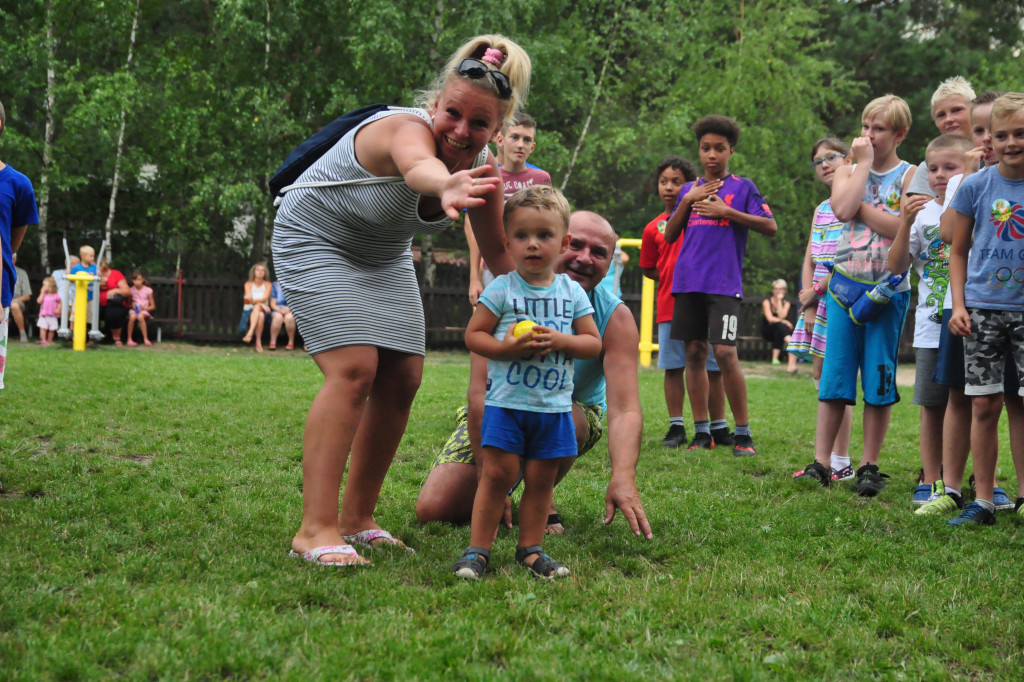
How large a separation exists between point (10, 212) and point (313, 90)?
14.4 meters

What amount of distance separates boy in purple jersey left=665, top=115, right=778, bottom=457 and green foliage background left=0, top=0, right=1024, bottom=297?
11.3 metres

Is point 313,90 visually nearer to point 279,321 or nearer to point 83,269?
point 279,321

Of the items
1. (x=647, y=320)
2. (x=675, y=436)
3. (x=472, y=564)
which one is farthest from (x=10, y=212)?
(x=647, y=320)

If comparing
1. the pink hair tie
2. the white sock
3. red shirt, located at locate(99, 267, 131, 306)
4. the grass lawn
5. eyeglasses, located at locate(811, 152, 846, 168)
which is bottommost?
the grass lawn

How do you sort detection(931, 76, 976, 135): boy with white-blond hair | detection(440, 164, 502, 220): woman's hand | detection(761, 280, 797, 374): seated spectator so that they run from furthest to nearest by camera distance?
detection(761, 280, 797, 374): seated spectator, detection(931, 76, 976, 135): boy with white-blond hair, detection(440, 164, 502, 220): woman's hand

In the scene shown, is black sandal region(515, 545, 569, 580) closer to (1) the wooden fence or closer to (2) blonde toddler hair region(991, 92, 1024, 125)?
(2) blonde toddler hair region(991, 92, 1024, 125)

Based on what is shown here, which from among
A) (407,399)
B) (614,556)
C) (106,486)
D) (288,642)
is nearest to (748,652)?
(614,556)

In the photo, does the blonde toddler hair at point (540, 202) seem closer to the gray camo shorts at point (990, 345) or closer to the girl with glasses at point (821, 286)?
the gray camo shorts at point (990, 345)

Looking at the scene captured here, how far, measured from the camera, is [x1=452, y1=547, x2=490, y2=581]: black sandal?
122 inches

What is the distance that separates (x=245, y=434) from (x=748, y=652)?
175 inches

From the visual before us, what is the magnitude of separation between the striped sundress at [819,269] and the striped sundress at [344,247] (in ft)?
10.8

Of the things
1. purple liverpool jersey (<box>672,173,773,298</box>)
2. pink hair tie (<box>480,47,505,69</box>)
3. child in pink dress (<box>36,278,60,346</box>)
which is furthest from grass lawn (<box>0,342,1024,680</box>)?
child in pink dress (<box>36,278,60,346</box>)

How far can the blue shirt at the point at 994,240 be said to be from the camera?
4.24m

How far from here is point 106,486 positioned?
438 cm
